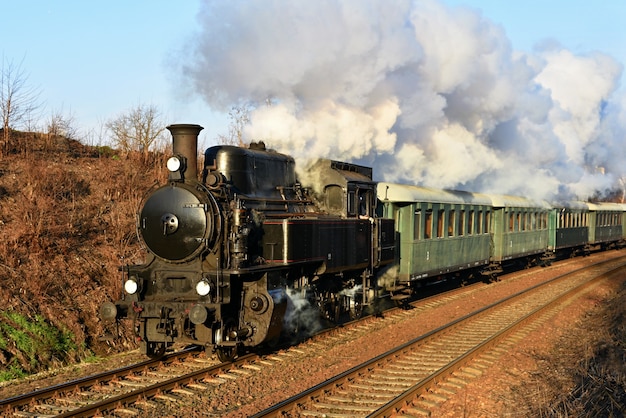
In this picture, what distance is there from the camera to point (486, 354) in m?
9.51

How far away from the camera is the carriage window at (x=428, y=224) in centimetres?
1419

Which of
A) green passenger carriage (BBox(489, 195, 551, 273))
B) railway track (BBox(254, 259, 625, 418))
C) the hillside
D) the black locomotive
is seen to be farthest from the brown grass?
green passenger carriage (BBox(489, 195, 551, 273))

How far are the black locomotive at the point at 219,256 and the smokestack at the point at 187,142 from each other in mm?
15

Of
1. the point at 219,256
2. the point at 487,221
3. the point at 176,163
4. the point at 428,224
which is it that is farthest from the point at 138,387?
the point at 487,221

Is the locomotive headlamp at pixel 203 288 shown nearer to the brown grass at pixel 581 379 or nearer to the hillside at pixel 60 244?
the hillside at pixel 60 244

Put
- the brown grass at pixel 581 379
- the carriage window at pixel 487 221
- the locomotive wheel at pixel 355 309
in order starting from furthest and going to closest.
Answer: the carriage window at pixel 487 221 → the locomotive wheel at pixel 355 309 → the brown grass at pixel 581 379

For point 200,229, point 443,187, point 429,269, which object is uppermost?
point 443,187

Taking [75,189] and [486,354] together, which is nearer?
[486,354]

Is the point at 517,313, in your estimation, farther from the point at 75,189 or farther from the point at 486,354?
the point at 75,189

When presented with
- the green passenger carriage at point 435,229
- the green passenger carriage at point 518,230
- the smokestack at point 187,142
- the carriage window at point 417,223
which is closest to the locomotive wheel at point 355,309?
the green passenger carriage at point 435,229

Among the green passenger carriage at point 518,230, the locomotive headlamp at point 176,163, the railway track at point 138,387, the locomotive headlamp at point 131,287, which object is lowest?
the railway track at point 138,387

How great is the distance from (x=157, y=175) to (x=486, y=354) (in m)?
10.5

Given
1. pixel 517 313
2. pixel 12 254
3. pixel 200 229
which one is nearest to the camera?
pixel 200 229

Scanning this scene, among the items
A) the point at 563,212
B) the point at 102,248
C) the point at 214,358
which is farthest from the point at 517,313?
the point at 563,212
